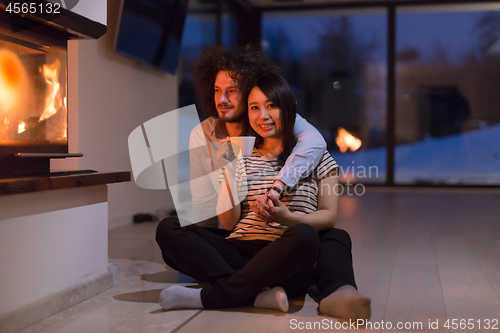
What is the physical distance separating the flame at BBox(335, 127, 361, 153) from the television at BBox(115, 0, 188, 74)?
3.10 m

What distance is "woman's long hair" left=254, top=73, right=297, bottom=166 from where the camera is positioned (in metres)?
1.70

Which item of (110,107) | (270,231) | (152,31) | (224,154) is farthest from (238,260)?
(152,31)

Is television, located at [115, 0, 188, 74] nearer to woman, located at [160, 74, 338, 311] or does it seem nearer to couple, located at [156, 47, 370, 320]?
couple, located at [156, 47, 370, 320]

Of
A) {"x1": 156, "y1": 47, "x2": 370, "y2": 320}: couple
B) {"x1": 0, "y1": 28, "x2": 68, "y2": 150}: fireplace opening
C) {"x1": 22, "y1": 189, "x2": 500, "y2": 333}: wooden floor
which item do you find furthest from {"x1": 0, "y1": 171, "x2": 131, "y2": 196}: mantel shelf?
{"x1": 22, "y1": 189, "x2": 500, "y2": 333}: wooden floor

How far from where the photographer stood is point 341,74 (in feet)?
22.1

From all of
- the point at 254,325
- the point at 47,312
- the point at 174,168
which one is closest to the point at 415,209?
the point at 174,168

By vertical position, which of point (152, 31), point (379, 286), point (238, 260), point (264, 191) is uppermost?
point (152, 31)

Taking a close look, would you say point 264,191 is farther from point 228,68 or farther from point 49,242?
point 49,242

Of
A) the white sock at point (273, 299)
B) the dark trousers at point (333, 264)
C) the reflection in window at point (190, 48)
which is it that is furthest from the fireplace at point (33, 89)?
the reflection in window at point (190, 48)

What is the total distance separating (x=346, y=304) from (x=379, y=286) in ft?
1.65

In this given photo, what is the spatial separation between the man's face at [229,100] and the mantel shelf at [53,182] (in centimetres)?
50

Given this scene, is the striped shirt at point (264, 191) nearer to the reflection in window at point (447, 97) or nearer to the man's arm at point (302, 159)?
the man's arm at point (302, 159)

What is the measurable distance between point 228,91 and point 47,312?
1067 mm

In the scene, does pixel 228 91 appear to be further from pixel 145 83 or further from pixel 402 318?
pixel 145 83
